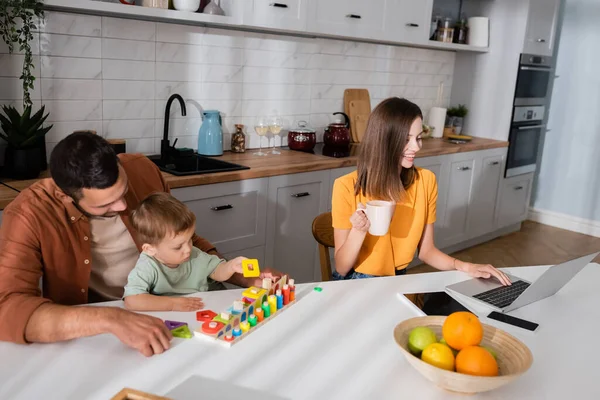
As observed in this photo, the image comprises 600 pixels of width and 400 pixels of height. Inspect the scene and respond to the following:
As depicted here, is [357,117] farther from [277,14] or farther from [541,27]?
[541,27]

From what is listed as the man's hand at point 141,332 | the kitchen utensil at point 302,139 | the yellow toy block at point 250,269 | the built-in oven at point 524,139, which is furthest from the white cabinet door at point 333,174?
the man's hand at point 141,332

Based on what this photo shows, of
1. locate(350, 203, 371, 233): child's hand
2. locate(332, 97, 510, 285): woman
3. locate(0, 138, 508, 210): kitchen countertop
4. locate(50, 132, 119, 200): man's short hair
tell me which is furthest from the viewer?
locate(0, 138, 508, 210): kitchen countertop

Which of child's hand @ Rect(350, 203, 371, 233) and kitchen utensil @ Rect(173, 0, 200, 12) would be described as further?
kitchen utensil @ Rect(173, 0, 200, 12)

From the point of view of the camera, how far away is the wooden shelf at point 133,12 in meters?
2.48

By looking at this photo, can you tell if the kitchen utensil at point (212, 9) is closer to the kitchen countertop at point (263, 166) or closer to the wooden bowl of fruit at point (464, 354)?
the kitchen countertop at point (263, 166)

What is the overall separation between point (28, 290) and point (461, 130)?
168 inches

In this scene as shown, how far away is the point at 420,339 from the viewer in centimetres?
120

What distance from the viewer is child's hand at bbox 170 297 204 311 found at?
4.78 ft

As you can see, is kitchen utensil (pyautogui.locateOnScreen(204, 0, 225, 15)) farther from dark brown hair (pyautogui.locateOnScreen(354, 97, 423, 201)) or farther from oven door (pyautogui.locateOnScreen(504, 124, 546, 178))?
oven door (pyautogui.locateOnScreen(504, 124, 546, 178))

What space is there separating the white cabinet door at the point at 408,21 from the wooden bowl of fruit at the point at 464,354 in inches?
117

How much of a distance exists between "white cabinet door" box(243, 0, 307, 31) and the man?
5.08 feet

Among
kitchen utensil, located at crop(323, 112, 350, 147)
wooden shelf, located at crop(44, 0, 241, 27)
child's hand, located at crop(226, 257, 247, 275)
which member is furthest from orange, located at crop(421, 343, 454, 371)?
kitchen utensil, located at crop(323, 112, 350, 147)

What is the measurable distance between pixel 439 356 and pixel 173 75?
2435 mm

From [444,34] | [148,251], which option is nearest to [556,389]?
[148,251]
